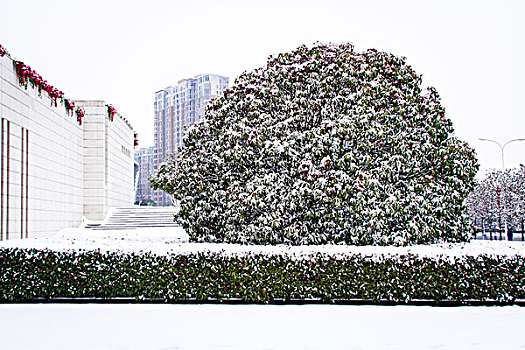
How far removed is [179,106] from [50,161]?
86.7 m

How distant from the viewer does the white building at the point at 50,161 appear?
18359 millimetres

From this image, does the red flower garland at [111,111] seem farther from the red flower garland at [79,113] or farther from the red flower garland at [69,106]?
the red flower garland at [69,106]

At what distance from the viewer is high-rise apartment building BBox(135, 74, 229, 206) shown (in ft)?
335

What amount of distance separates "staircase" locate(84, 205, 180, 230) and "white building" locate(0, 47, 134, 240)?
0.77 metres

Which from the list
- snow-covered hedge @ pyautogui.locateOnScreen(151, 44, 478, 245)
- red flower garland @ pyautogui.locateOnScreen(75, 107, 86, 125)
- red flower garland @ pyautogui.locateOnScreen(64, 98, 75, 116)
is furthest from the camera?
red flower garland @ pyautogui.locateOnScreen(75, 107, 86, 125)

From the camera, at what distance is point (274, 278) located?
916 centimetres

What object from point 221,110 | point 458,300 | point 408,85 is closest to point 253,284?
point 458,300

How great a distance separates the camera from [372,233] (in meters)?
12.5

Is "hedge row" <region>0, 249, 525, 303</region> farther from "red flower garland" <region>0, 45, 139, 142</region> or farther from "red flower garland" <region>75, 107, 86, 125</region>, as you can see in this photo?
"red flower garland" <region>75, 107, 86, 125</region>

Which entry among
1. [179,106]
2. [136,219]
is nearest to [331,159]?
[136,219]

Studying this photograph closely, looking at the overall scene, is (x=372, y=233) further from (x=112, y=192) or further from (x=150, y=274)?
(x=112, y=192)
